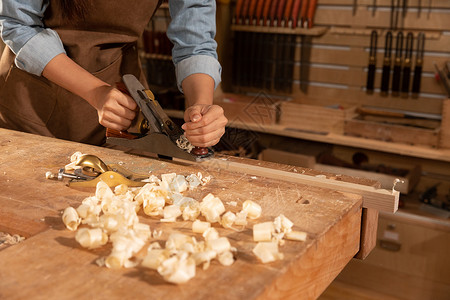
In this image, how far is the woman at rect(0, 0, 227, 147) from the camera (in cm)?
130

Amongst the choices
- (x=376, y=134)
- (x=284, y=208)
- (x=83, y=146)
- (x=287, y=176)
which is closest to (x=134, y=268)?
(x=284, y=208)

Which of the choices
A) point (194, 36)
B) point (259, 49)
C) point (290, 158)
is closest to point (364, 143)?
point (290, 158)

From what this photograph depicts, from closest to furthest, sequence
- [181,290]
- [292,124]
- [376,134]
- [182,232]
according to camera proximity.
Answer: [181,290] → [182,232] → [376,134] → [292,124]

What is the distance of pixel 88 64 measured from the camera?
153 cm

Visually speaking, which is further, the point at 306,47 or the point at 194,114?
the point at 306,47

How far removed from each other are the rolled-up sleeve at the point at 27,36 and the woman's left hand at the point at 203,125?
0.41 m

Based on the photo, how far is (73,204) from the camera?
0.97m

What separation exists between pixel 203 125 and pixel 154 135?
6.4 inches

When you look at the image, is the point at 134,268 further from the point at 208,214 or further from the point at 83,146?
Result: the point at 83,146

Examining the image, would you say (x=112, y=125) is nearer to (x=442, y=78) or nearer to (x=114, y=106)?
(x=114, y=106)

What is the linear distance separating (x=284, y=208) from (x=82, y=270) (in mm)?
380

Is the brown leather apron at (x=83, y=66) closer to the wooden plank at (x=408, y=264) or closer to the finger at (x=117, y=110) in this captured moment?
the finger at (x=117, y=110)

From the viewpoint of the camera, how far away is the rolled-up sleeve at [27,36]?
133 cm

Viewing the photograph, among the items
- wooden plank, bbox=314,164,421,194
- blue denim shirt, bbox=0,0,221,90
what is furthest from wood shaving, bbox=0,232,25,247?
wooden plank, bbox=314,164,421,194
